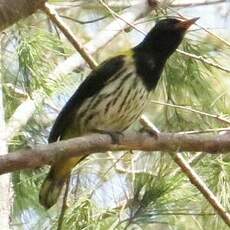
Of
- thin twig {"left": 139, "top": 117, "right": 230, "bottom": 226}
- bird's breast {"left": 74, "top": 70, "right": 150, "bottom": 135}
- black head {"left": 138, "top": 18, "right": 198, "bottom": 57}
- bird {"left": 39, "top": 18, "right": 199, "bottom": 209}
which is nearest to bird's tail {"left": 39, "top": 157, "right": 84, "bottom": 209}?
bird {"left": 39, "top": 18, "right": 199, "bottom": 209}

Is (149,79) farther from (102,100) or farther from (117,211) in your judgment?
(117,211)

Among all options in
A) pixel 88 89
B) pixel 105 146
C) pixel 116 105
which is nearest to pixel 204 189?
pixel 116 105

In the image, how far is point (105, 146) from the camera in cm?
183

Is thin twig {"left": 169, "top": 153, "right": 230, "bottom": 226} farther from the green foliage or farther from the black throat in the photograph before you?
the black throat

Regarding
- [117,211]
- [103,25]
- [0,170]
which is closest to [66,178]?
[117,211]

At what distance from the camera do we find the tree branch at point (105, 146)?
5.49 feet

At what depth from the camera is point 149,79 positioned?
2383 mm

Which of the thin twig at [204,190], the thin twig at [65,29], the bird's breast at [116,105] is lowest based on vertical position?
the thin twig at [204,190]

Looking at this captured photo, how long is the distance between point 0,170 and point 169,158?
2.79 feet

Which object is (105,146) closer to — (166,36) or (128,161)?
(166,36)

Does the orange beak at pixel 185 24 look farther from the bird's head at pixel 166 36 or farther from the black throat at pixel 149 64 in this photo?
the black throat at pixel 149 64

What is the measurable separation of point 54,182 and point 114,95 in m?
0.30

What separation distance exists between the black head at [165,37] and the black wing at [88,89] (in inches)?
4.8

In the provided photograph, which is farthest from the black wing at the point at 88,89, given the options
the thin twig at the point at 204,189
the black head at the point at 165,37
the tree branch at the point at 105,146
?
the tree branch at the point at 105,146
